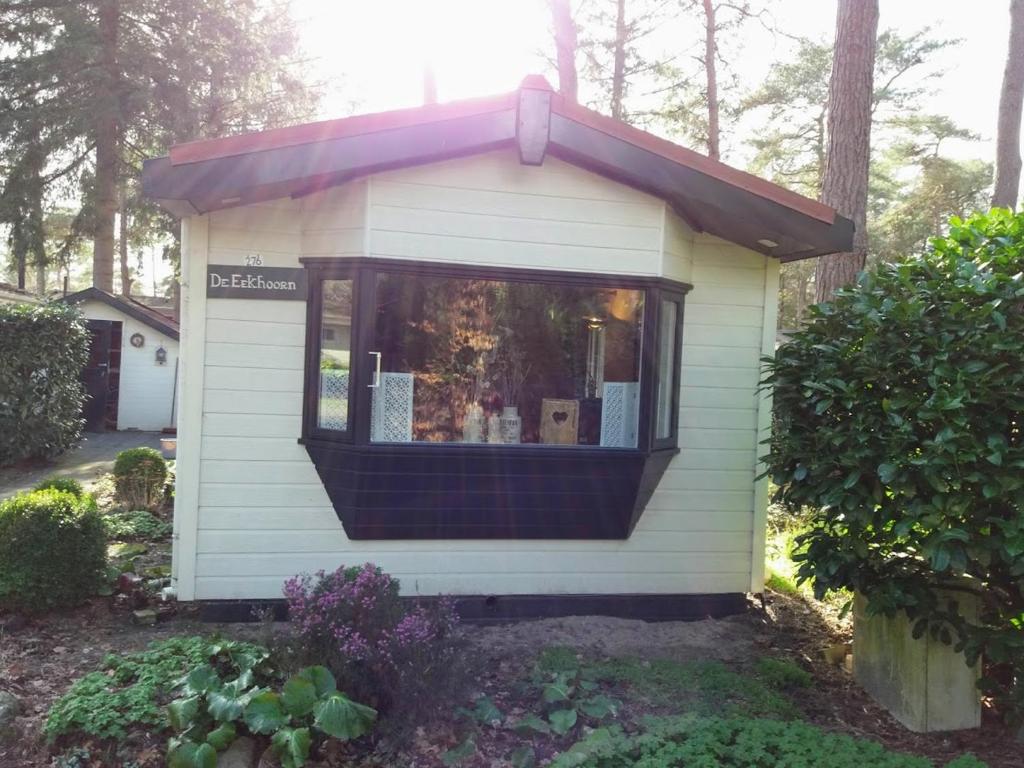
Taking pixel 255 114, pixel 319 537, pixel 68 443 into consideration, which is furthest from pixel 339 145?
pixel 255 114

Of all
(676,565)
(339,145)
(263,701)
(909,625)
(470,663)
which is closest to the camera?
(263,701)

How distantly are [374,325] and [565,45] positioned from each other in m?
11.7

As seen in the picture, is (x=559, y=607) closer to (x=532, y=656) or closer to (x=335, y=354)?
(x=532, y=656)

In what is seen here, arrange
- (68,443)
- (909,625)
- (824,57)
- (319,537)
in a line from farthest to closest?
1. (824,57)
2. (68,443)
3. (319,537)
4. (909,625)

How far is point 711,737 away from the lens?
3.38m

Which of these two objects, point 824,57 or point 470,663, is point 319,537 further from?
point 824,57

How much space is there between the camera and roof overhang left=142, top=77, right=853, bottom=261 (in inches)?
167

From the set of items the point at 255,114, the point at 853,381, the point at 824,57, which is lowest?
the point at 853,381

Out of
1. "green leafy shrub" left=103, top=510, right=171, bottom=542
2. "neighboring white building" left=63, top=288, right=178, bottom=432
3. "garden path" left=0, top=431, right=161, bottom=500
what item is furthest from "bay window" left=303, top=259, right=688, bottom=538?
"neighboring white building" left=63, top=288, right=178, bottom=432

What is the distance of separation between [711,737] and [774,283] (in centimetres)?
316

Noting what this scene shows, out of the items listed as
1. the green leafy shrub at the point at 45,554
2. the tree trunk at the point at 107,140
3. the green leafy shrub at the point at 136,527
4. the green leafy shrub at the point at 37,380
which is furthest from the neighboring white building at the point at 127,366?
the green leafy shrub at the point at 45,554

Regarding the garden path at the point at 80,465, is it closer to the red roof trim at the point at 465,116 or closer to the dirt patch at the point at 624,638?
the red roof trim at the point at 465,116

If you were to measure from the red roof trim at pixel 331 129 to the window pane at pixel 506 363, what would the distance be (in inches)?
33.8

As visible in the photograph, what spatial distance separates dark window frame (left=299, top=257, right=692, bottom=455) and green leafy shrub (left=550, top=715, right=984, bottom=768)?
5.93 feet
